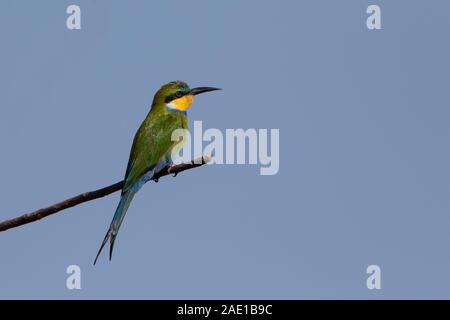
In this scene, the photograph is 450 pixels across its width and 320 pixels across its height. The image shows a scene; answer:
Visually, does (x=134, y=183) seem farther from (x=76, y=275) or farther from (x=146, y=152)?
(x=76, y=275)

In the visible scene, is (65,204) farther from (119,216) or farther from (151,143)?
(151,143)

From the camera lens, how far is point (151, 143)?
3916 millimetres

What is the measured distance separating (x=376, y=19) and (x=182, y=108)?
142 centimetres

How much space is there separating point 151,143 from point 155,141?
1.7 inches

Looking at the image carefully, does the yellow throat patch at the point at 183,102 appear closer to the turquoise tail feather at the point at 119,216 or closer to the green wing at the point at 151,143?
the green wing at the point at 151,143

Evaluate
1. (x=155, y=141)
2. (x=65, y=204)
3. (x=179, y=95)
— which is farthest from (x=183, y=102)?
(x=65, y=204)

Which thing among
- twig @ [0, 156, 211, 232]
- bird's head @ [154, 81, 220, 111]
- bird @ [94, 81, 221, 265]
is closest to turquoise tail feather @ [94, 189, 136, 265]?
bird @ [94, 81, 221, 265]

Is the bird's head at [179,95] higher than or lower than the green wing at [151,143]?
higher

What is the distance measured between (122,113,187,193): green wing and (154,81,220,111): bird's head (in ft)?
0.28

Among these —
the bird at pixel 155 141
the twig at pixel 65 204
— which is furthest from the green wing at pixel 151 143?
the twig at pixel 65 204

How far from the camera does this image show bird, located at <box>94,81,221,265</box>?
135 inches

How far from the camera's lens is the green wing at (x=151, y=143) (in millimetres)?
3602
